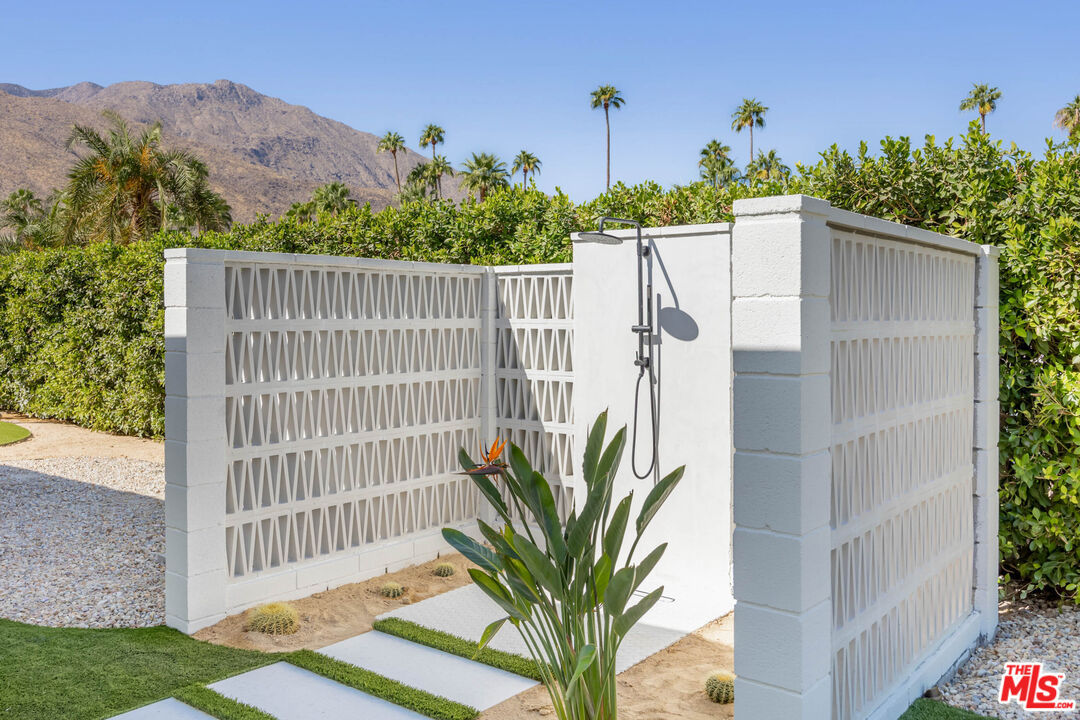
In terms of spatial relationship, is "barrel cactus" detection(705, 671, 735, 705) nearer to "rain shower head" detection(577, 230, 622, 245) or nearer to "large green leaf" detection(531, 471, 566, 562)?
"large green leaf" detection(531, 471, 566, 562)

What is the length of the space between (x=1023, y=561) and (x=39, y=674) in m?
5.03

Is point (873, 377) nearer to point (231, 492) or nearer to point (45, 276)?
point (231, 492)

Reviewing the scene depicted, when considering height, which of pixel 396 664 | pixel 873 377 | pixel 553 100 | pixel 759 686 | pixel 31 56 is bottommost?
pixel 396 664

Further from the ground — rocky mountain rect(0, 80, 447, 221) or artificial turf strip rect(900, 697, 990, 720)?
rocky mountain rect(0, 80, 447, 221)

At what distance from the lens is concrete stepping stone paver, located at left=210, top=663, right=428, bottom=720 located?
315 centimetres

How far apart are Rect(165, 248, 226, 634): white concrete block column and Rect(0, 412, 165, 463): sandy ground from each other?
488 cm

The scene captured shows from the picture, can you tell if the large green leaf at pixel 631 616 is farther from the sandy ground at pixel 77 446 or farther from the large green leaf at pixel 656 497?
the sandy ground at pixel 77 446

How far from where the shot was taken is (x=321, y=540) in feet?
15.9

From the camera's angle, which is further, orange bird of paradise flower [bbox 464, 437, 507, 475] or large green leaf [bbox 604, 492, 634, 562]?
large green leaf [bbox 604, 492, 634, 562]

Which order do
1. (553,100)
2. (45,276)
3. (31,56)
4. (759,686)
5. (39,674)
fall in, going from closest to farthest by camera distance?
(759,686) < (39,674) < (45,276) < (553,100) < (31,56)

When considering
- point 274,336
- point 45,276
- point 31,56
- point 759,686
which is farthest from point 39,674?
point 31,56

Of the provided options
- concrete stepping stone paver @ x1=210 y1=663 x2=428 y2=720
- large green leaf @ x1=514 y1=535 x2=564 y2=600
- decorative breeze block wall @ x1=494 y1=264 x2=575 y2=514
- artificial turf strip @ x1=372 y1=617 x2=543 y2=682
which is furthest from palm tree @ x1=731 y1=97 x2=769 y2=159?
large green leaf @ x1=514 y1=535 x2=564 y2=600

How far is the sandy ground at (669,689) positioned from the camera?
10.4ft

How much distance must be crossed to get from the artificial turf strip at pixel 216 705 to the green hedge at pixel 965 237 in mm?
3839
